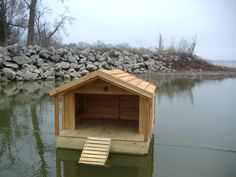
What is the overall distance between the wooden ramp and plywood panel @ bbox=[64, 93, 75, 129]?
87cm

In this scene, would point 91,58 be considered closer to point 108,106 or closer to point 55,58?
point 55,58

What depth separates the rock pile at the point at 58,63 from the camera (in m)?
20.5

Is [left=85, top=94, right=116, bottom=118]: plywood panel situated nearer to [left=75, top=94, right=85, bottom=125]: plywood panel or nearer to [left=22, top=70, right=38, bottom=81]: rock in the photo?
[left=75, top=94, right=85, bottom=125]: plywood panel

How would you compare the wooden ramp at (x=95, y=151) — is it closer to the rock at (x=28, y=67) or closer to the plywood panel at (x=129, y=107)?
the plywood panel at (x=129, y=107)

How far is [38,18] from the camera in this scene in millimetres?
35656

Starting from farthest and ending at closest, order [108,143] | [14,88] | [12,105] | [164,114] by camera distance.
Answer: [14,88], [12,105], [164,114], [108,143]

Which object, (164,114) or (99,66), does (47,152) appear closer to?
(164,114)

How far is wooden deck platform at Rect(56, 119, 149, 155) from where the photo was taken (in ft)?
21.7

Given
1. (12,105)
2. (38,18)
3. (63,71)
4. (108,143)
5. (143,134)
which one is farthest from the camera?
(38,18)

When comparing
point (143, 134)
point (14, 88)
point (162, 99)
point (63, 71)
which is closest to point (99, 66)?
point (63, 71)

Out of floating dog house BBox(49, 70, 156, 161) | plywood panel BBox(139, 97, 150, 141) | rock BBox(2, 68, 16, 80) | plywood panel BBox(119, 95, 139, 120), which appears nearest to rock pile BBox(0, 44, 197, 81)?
rock BBox(2, 68, 16, 80)

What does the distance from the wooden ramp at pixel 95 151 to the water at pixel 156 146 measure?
0.17 m

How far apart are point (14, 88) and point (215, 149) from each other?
12.8 m

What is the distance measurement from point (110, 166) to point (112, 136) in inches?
43.7
